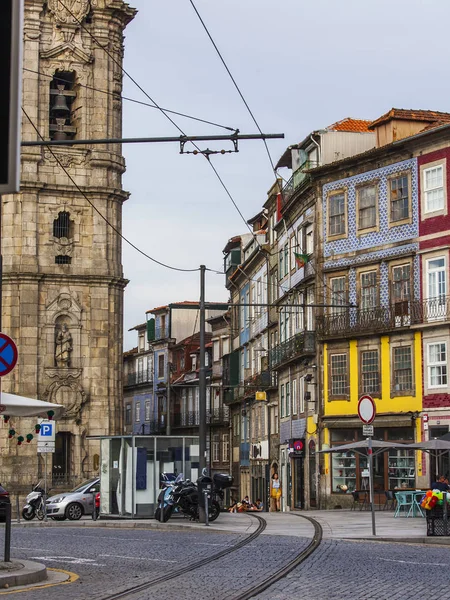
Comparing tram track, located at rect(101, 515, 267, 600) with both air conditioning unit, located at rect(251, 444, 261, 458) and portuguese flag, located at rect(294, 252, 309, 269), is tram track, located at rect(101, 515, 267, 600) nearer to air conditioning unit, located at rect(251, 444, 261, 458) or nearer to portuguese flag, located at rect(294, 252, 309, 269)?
portuguese flag, located at rect(294, 252, 309, 269)

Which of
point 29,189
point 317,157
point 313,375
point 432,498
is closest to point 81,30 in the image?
point 29,189

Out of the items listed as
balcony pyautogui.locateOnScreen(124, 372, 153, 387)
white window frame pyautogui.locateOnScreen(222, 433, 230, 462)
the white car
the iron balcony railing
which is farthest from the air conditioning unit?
balcony pyautogui.locateOnScreen(124, 372, 153, 387)

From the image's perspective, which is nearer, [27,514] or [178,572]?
[178,572]

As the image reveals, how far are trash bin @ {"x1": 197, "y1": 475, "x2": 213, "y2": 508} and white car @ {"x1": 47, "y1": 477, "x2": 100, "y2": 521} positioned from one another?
328 inches

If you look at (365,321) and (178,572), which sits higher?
(365,321)

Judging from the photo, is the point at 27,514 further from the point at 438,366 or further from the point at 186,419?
the point at 186,419

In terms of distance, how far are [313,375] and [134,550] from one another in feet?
88.3

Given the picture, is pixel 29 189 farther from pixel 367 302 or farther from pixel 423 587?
pixel 423 587

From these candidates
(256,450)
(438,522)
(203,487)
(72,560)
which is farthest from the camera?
(256,450)

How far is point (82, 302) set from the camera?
60.3 metres

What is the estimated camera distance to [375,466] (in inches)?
1693

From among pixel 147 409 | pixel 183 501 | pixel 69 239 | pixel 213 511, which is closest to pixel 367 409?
pixel 213 511

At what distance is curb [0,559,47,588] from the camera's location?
534 inches

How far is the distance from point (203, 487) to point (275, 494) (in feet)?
75.2
